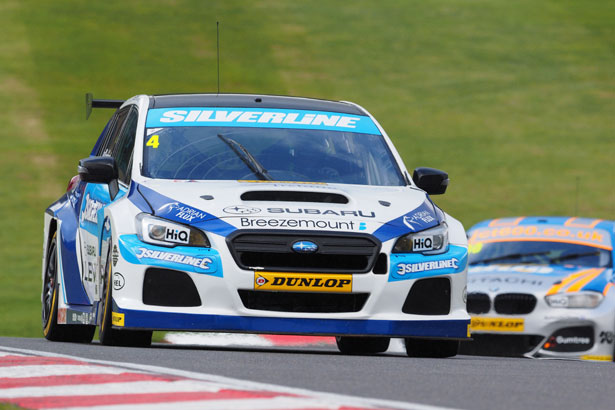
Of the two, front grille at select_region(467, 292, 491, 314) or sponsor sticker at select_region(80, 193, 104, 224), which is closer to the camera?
sponsor sticker at select_region(80, 193, 104, 224)

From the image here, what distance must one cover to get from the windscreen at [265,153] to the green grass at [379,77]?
31.7 ft

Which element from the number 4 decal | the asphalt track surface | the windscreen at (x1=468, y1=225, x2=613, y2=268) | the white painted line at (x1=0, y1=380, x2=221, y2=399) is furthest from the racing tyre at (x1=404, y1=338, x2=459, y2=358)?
the windscreen at (x1=468, y1=225, x2=613, y2=268)

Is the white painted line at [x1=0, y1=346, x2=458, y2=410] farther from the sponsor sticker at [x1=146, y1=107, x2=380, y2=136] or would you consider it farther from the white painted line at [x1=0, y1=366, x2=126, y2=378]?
the sponsor sticker at [x1=146, y1=107, x2=380, y2=136]

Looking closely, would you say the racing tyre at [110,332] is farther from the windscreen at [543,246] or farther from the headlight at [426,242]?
the windscreen at [543,246]

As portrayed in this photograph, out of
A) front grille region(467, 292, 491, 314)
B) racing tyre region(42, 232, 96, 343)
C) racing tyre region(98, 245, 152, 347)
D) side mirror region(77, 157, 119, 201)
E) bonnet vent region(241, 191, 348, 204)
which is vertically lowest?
front grille region(467, 292, 491, 314)

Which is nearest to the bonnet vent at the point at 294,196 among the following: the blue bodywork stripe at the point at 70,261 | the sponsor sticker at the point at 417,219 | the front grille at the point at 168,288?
the sponsor sticker at the point at 417,219

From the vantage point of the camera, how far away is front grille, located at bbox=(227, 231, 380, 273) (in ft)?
27.0

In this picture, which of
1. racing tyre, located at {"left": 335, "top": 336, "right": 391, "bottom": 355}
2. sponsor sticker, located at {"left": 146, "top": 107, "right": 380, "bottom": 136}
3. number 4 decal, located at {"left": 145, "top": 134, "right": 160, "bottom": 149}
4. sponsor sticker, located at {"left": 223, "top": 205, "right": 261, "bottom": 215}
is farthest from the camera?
racing tyre, located at {"left": 335, "top": 336, "right": 391, "bottom": 355}

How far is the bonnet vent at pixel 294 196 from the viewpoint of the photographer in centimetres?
854

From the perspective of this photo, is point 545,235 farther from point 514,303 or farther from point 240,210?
point 240,210

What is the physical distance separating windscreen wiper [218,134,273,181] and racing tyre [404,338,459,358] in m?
1.34

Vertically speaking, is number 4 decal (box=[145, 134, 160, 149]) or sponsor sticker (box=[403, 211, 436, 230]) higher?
number 4 decal (box=[145, 134, 160, 149])

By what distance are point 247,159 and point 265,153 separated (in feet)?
0.51

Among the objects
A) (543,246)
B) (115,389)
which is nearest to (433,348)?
(115,389)
